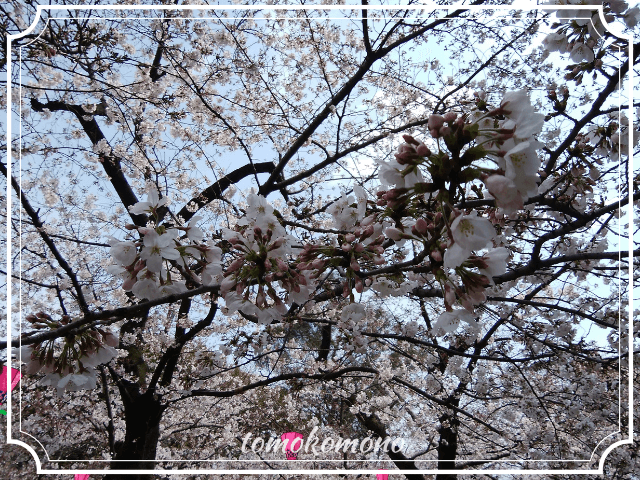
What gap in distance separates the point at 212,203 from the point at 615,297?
150 inches

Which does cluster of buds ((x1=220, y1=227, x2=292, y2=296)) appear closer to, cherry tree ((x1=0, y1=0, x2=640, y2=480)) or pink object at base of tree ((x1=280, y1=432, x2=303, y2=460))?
cherry tree ((x1=0, y1=0, x2=640, y2=480))

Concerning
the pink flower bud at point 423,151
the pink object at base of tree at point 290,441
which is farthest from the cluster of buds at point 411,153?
the pink object at base of tree at point 290,441

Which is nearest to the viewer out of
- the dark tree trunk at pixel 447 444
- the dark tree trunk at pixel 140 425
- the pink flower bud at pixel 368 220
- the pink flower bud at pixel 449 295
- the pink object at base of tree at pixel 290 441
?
the pink flower bud at pixel 449 295

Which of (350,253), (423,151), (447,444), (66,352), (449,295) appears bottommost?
(447,444)

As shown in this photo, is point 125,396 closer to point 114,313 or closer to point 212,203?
point 212,203

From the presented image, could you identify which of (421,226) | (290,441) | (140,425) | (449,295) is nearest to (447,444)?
(290,441)

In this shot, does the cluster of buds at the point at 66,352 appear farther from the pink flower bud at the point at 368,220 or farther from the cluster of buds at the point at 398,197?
the cluster of buds at the point at 398,197

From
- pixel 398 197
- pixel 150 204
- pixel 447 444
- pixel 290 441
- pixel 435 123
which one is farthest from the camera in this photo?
pixel 447 444

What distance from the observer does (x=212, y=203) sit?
414 cm

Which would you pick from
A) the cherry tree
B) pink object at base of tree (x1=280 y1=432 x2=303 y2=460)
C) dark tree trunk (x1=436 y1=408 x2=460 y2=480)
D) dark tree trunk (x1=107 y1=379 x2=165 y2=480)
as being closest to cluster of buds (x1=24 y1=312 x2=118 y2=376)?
the cherry tree

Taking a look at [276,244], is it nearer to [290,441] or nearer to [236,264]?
[236,264]

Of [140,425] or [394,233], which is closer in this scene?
[394,233]

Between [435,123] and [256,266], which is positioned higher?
[435,123]

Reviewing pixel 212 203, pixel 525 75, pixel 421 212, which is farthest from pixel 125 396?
pixel 525 75
